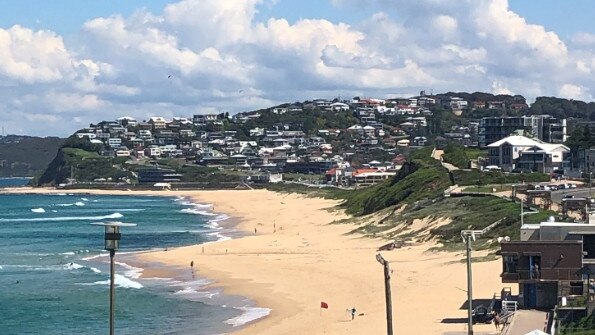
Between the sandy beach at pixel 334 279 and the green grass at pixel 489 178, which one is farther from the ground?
the green grass at pixel 489 178

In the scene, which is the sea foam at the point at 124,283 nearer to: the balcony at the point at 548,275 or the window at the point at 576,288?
the balcony at the point at 548,275

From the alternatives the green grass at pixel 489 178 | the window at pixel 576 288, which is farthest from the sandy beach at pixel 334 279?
the green grass at pixel 489 178

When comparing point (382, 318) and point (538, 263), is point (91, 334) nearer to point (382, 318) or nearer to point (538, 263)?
point (382, 318)

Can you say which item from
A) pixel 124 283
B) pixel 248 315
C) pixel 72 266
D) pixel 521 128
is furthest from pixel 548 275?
pixel 521 128

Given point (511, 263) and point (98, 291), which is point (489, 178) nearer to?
point (98, 291)

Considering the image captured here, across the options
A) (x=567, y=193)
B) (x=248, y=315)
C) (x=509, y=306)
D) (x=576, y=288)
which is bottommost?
(x=248, y=315)

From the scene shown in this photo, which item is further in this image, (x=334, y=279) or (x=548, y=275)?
(x=334, y=279)
